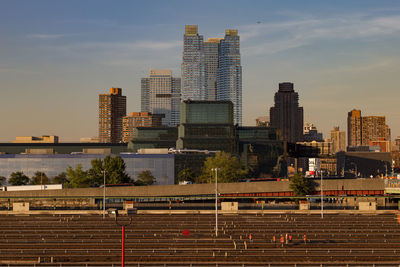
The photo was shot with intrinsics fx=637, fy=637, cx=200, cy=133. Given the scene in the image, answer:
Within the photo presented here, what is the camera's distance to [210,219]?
126875 millimetres

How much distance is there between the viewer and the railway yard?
84.9m

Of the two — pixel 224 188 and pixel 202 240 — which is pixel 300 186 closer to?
pixel 224 188

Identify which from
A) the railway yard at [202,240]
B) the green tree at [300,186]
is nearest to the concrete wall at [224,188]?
the green tree at [300,186]

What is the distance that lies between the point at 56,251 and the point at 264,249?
99.0 feet

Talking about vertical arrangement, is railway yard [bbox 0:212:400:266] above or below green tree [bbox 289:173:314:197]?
below

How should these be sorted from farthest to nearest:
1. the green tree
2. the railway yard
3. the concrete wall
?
1. the green tree
2. the concrete wall
3. the railway yard

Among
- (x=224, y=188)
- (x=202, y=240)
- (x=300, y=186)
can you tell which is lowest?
(x=202, y=240)

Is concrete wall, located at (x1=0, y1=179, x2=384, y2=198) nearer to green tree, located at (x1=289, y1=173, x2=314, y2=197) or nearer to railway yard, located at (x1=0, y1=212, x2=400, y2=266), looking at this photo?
green tree, located at (x1=289, y1=173, x2=314, y2=197)

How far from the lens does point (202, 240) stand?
100m

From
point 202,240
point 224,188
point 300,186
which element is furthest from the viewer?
point 224,188

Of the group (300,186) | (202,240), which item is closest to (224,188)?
(300,186)

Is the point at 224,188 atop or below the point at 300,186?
Answer: below

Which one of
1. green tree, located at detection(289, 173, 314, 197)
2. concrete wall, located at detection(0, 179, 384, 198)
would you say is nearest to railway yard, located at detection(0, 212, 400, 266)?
concrete wall, located at detection(0, 179, 384, 198)

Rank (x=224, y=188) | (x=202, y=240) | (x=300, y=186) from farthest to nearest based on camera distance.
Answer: (x=224, y=188) → (x=300, y=186) → (x=202, y=240)
